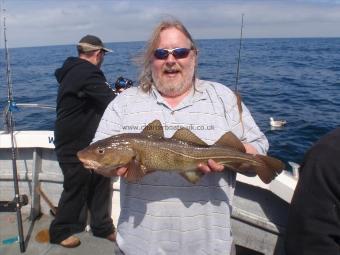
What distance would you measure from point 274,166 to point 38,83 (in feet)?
84.7

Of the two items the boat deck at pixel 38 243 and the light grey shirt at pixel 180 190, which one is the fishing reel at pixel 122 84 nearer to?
the boat deck at pixel 38 243

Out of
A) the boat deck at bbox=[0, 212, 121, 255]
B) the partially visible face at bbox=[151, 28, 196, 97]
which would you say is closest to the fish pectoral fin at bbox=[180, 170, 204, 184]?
the partially visible face at bbox=[151, 28, 196, 97]

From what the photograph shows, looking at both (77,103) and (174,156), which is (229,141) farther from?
(77,103)

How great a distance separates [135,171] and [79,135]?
227 cm

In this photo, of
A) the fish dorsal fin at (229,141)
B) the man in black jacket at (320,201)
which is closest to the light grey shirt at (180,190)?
the fish dorsal fin at (229,141)

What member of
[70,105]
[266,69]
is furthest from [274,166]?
[266,69]

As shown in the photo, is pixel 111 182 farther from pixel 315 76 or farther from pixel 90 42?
Result: pixel 315 76

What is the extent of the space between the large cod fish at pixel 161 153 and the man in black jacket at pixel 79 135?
1955mm

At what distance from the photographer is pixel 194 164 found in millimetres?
2719

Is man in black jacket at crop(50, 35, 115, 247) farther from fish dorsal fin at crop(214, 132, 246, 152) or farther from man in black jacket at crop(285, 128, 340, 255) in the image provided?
man in black jacket at crop(285, 128, 340, 255)

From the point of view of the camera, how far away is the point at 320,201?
218 cm

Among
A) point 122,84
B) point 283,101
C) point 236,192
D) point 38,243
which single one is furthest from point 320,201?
point 283,101

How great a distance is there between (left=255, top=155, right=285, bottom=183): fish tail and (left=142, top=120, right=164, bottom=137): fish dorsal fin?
2.49ft

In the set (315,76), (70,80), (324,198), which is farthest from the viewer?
(315,76)
